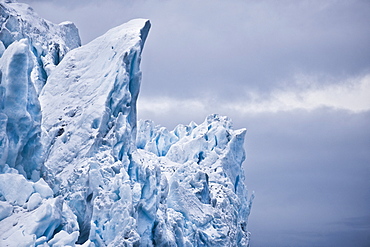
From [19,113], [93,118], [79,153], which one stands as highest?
[93,118]

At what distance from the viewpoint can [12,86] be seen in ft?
56.6

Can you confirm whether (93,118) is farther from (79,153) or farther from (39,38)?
(39,38)

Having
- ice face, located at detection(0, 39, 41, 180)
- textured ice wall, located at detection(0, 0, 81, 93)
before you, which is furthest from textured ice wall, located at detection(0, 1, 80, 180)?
textured ice wall, located at detection(0, 0, 81, 93)

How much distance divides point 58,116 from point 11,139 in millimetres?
7618

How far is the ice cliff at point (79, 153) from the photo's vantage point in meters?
16.3

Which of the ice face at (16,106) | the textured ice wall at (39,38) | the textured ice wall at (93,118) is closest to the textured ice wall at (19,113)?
the ice face at (16,106)

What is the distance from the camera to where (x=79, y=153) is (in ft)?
76.1

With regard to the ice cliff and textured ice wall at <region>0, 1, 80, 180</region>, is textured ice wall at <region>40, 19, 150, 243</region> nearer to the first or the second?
the ice cliff

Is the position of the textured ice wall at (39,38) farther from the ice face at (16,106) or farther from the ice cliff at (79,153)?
the ice face at (16,106)

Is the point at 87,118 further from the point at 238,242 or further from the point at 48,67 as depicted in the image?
the point at 238,242

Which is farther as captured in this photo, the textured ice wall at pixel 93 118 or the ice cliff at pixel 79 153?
the textured ice wall at pixel 93 118

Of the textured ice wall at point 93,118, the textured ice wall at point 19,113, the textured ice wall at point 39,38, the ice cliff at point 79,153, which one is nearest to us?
the ice cliff at point 79,153

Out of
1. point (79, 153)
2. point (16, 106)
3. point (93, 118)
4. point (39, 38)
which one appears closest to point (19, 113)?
point (16, 106)

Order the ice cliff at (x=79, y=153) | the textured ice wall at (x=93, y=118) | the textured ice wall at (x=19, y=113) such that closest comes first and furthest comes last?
the ice cliff at (x=79, y=153) < the textured ice wall at (x=19, y=113) < the textured ice wall at (x=93, y=118)
